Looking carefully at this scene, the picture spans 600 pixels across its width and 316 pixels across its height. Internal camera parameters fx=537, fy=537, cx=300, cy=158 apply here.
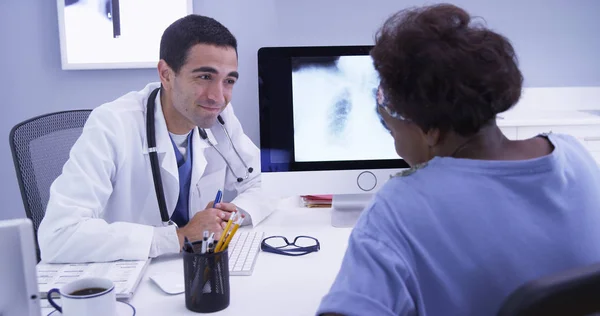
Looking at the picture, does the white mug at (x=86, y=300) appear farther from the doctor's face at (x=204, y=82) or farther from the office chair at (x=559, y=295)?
the doctor's face at (x=204, y=82)

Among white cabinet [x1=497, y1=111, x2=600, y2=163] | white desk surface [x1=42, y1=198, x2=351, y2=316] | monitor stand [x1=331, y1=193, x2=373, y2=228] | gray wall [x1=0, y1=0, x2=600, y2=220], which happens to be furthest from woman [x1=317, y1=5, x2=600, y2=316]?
gray wall [x1=0, y1=0, x2=600, y2=220]

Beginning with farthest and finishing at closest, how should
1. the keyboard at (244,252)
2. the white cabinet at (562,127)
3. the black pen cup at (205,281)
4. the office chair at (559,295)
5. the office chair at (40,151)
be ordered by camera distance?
the white cabinet at (562,127) → the office chair at (40,151) → the keyboard at (244,252) → the black pen cup at (205,281) → the office chair at (559,295)

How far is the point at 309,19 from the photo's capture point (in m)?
2.34

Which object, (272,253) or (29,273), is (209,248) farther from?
(29,273)

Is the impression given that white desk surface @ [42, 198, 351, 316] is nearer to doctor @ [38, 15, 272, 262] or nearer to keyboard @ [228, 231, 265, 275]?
keyboard @ [228, 231, 265, 275]

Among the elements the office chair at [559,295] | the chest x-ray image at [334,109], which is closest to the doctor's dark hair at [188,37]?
the chest x-ray image at [334,109]

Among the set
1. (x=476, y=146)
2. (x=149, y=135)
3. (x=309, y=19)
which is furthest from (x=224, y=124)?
(x=476, y=146)

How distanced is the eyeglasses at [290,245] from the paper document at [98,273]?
11.1 inches

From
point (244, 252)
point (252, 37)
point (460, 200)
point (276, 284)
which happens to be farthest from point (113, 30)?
point (460, 200)

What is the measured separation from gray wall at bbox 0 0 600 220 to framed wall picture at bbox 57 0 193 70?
0.05 metres

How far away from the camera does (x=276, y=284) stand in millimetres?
1063

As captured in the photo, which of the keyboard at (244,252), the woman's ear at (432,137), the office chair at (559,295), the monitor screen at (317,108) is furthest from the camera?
the monitor screen at (317,108)

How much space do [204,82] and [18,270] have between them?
3.31ft

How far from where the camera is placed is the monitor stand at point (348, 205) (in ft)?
4.97
